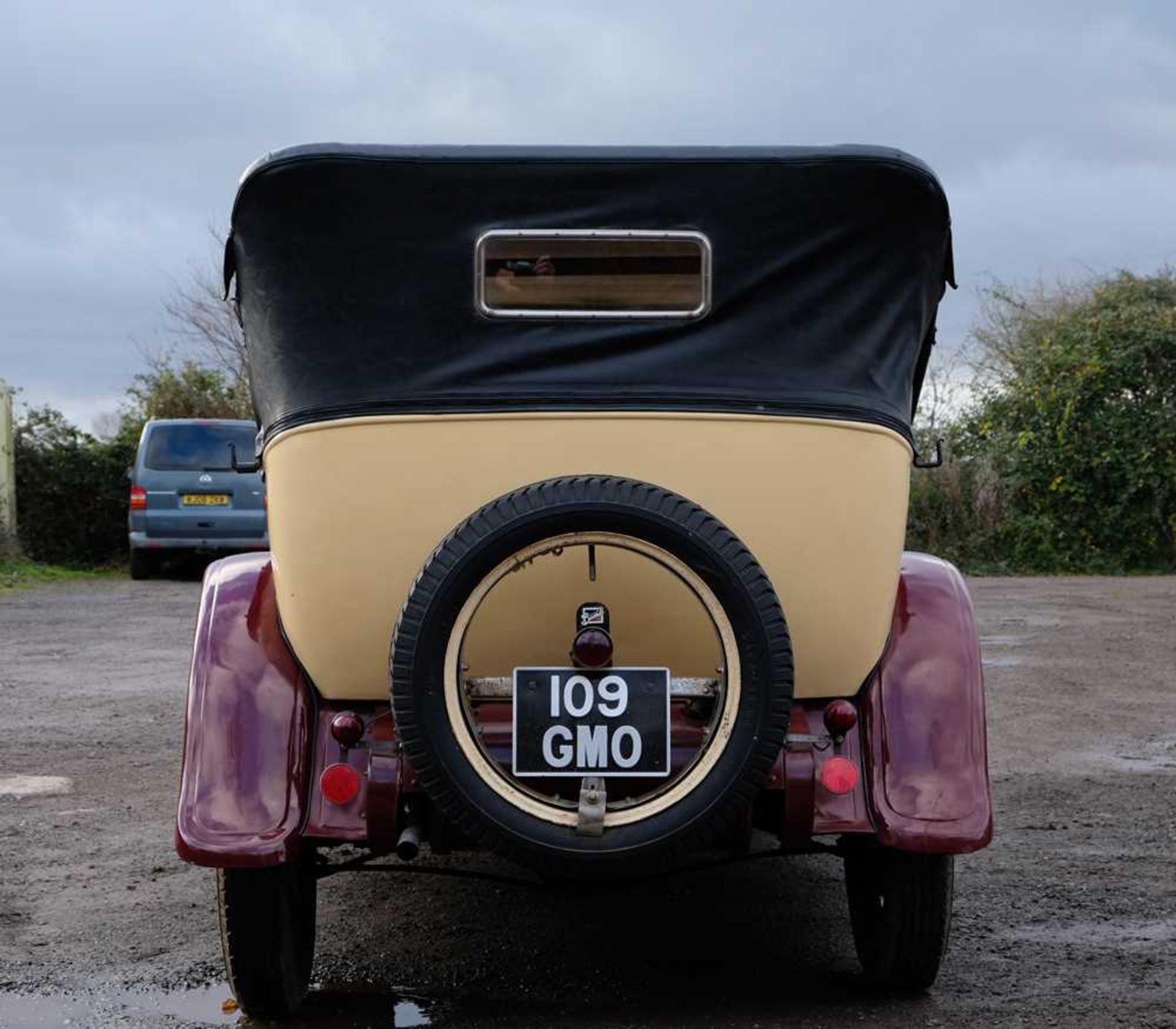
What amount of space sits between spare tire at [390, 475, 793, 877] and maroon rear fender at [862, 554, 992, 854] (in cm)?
48

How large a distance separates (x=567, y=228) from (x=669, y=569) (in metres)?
0.84

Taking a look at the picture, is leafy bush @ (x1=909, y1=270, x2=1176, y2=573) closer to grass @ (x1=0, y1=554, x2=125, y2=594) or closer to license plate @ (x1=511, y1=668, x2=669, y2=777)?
grass @ (x1=0, y1=554, x2=125, y2=594)

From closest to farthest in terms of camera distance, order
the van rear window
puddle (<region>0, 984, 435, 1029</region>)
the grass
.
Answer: puddle (<region>0, 984, 435, 1029</region>)
the van rear window
the grass

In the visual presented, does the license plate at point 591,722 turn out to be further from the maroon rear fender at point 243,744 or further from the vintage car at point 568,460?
the maroon rear fender at point 243,744

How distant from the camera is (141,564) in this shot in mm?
18047

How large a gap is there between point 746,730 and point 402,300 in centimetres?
124

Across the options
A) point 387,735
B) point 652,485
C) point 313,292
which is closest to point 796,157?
point 652,485

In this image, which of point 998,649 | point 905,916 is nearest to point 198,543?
point 998,649

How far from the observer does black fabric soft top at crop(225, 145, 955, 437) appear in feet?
11.7

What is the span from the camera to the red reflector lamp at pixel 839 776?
3.59 m

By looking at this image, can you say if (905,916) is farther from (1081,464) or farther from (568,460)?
(1081,464)

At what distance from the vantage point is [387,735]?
360cm

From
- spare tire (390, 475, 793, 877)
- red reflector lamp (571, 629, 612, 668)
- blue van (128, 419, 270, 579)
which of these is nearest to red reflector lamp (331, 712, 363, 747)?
spare tire (390, 475, 793, 877)

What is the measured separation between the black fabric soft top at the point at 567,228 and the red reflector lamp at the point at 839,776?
78 cm
